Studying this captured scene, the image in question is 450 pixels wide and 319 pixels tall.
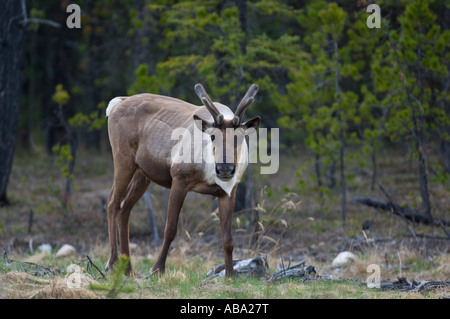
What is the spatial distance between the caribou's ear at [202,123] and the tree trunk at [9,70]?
28.3ft

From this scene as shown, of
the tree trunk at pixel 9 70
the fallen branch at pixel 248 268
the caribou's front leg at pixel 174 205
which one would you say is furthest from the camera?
the tree trunk at pixel 9 70

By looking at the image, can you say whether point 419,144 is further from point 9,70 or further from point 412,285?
point 9,70

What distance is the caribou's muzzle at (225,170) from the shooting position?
6738mm

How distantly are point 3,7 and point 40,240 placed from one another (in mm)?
5734

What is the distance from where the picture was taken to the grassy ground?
6.46 metres

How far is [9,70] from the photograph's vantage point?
14.3 meters

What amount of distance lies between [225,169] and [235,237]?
595cm

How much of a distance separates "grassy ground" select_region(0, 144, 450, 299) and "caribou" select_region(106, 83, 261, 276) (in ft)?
2.68
